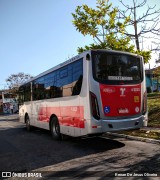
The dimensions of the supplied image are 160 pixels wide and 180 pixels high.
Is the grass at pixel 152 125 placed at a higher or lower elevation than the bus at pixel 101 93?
lower

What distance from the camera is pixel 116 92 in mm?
9258

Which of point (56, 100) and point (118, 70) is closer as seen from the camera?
point (118, 70)

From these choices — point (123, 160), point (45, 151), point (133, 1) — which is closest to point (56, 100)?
point (45, 151)

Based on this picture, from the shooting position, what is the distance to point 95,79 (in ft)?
29.6

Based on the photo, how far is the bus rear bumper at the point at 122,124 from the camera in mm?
8891

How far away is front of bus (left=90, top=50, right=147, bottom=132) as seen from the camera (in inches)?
352

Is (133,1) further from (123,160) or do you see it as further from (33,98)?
(123,160)

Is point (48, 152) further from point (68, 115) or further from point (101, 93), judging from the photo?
point (101, 93)

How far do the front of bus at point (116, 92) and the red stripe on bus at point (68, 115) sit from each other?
77 cm

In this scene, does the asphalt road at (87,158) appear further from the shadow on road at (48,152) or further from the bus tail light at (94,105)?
the bus tail light at (94,105)

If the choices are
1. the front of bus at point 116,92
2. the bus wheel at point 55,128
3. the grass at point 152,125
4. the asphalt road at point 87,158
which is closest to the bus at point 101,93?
the front of bus at point 116,92

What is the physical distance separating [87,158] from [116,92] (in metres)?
2.57

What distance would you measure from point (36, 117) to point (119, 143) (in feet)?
21.6

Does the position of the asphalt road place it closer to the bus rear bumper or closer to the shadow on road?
the shadow on road
